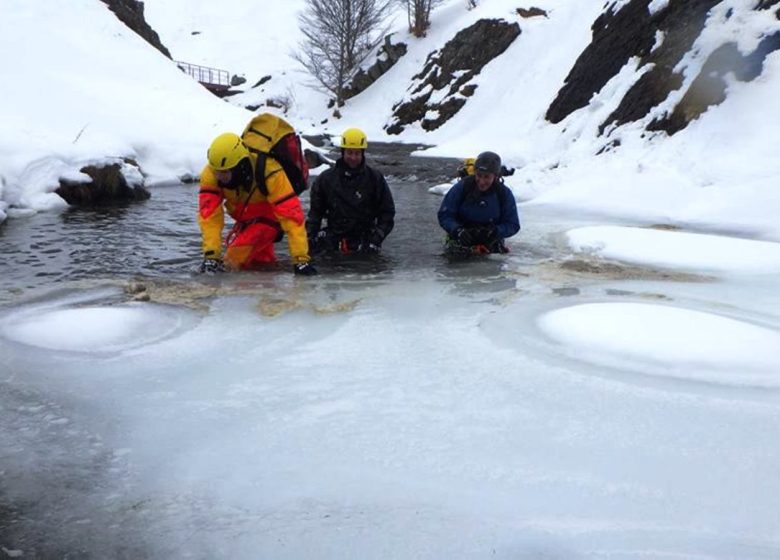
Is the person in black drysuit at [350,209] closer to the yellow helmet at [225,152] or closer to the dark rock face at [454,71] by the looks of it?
the yellow helmet at [225,152]

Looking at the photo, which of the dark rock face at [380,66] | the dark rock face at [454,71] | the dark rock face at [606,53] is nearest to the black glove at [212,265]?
the dark rock face at [606,53]

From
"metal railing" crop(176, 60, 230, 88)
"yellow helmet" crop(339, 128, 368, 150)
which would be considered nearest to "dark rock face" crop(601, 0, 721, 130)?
"yellow helmet" crop(339, 128, 368, 150)

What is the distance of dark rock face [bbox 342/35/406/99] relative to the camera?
34.2 m

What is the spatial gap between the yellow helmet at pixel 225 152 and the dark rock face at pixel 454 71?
22484 mm

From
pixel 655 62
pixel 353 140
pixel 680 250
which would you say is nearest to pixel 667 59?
pixel 655 62

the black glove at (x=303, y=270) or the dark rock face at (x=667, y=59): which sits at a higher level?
the dark rock face at (x=667, y=59)

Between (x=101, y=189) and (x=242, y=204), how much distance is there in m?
5.07

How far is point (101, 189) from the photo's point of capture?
392 inches

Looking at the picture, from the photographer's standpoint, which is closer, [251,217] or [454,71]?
[251,217]

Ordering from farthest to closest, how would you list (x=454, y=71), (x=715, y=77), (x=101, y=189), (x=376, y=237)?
(x=454, y=71) < (x=101, y=189) < (x=715, y=77) < (x=376, y=237)

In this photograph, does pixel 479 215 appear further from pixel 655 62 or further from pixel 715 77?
pixel 655 62

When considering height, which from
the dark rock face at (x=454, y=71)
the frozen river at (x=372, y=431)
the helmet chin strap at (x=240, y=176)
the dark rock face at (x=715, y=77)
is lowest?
the frozen river at (x=372, y=431)

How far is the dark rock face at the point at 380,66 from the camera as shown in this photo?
112 ft

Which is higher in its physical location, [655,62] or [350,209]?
[655,62]
